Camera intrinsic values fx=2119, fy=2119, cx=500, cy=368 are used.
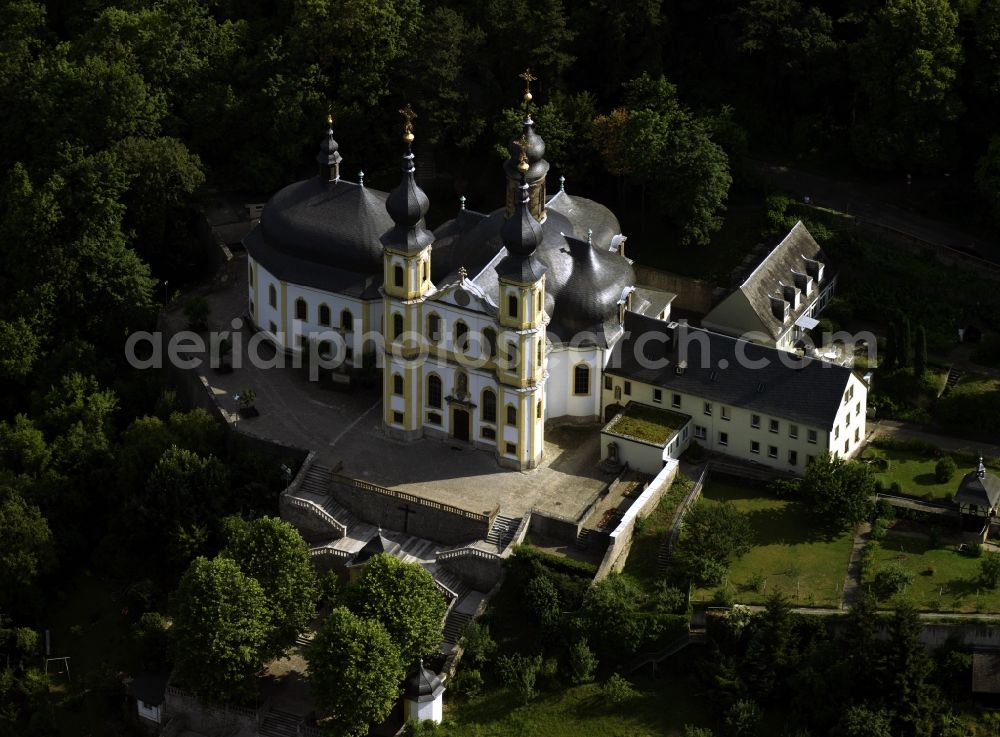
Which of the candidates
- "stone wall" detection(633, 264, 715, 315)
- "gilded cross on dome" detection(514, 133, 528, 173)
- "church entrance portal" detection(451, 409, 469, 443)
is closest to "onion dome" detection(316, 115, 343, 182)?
"gilded cross on dome" detection(514, 133, 528, 173)

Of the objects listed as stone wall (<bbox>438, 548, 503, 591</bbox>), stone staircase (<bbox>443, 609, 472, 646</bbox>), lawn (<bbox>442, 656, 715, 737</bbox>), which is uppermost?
stone wall (<bbox>438, 548, 503, 591</bbox>)

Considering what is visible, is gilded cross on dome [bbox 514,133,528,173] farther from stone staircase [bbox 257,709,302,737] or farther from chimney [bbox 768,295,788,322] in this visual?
stone staircase [bbox 257,709,302,737]

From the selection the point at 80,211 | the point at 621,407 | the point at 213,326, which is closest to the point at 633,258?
the point at 621,407

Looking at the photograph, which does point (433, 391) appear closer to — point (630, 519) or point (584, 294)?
point (584, 294)

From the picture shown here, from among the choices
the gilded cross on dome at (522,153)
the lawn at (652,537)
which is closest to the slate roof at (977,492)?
the lawn at (652,537)

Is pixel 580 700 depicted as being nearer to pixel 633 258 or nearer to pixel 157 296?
pixel 633 258

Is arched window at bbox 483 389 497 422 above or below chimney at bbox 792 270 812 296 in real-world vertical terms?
below

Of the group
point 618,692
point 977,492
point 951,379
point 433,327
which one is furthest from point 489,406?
point 951,379
